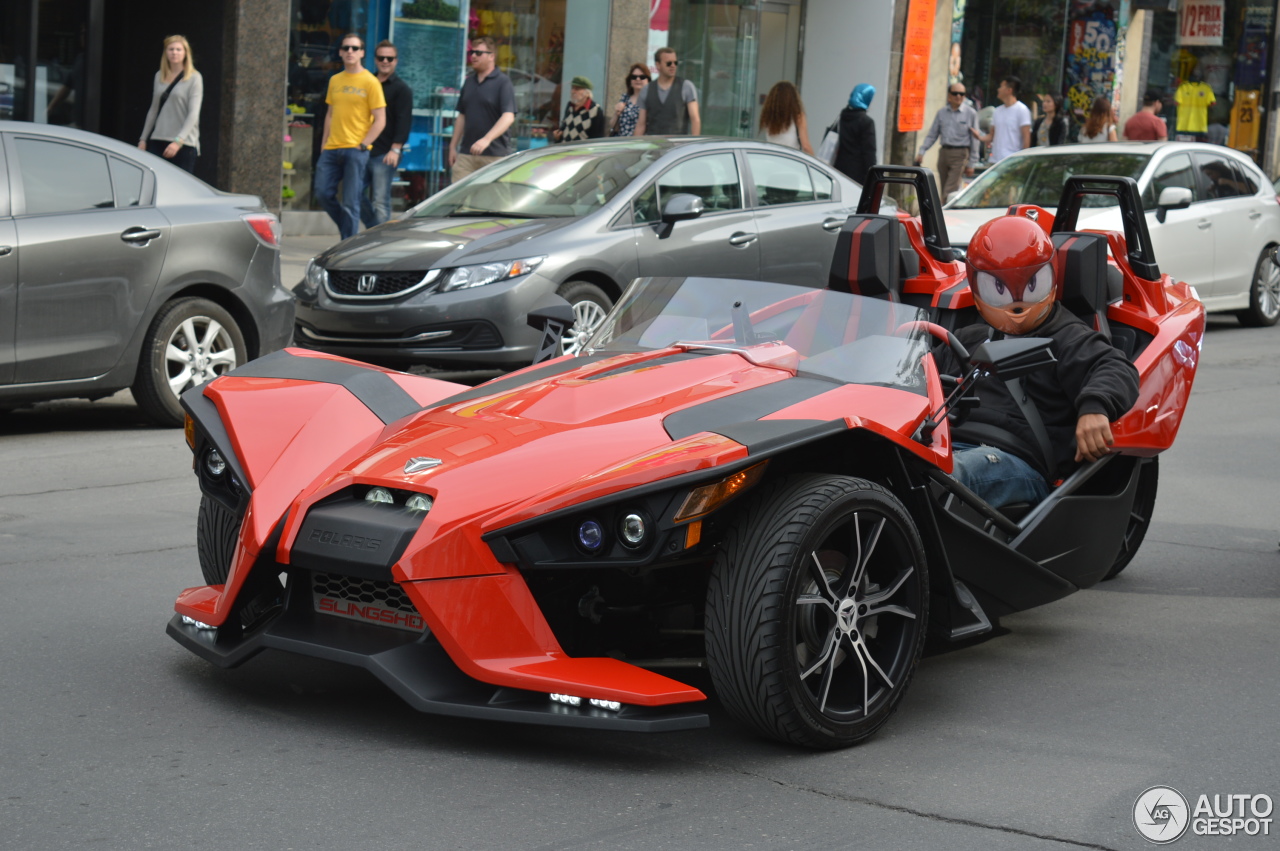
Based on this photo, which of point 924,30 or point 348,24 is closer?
point 348,24

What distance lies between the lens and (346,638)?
4.05 metres

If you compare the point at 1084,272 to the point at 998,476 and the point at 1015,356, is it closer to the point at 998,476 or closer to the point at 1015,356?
the point at 998,476

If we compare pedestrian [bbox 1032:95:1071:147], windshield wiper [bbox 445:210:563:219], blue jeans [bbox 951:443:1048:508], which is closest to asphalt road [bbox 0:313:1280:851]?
blue jeans [bbox 951:443:1048:508]

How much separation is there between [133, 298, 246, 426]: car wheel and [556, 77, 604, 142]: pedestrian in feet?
24.5

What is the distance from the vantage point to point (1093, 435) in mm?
5328

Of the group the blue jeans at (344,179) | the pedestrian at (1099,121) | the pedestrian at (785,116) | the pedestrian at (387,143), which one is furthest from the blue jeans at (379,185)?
the pedestrian at (1099,121)

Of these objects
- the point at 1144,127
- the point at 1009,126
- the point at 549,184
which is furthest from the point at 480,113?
the point at 1144,127

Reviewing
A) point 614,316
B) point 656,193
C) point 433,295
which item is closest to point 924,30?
point 656,193

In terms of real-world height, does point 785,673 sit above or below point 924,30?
below

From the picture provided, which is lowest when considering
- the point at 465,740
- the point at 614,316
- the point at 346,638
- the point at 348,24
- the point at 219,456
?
the point at 465,740

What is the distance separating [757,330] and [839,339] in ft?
0.87

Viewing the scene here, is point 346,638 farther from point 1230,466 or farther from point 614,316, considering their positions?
point 1230,466

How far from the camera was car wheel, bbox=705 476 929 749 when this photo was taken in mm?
3994

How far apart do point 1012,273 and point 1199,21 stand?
27.7 meters
